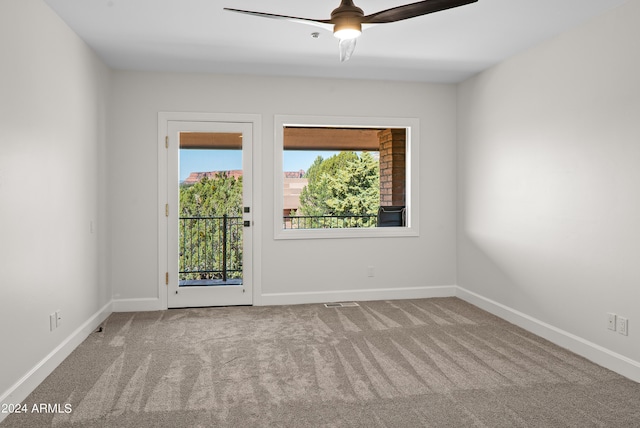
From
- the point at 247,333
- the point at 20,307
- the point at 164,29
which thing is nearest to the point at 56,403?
the point at 20,307

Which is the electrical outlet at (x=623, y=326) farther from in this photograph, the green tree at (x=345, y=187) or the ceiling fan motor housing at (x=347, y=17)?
the green tree at (x=345, y=187)

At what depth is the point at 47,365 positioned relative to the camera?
314 centimetres

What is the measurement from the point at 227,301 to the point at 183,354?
1.55m

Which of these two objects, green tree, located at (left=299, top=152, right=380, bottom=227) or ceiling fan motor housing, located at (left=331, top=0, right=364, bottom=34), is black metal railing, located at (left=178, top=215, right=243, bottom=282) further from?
ceiling fan motor housing, located at (left=331, top=0, right=364, bottom=34)

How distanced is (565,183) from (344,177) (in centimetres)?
394

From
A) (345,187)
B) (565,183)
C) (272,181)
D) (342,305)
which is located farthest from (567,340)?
(345,187)

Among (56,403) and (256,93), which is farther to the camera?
(256,93)

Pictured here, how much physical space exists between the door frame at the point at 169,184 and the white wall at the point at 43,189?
0.68 meters

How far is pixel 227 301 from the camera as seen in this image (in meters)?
5.11

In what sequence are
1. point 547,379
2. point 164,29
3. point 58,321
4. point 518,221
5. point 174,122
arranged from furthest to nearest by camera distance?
1. point 174,122
2. point 518,221
3. point 164,29
4. point 58,321
5. point 547,379

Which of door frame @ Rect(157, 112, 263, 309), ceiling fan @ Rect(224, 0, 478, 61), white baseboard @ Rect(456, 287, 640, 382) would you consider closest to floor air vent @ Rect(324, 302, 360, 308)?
door frame @ Rect(157, 112, 263, 309)

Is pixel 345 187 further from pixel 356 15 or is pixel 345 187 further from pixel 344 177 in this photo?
pixel 356 15

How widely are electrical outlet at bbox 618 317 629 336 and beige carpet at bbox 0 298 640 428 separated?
0.97ft

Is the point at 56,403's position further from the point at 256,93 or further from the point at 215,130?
the point at 256,93
